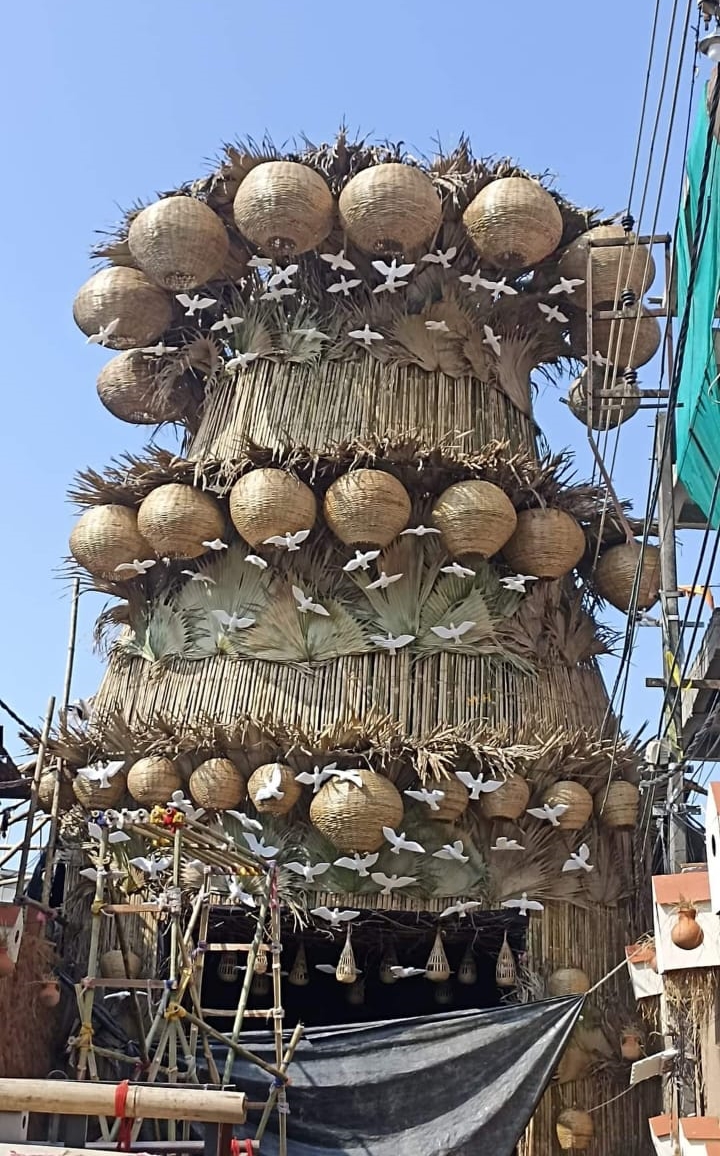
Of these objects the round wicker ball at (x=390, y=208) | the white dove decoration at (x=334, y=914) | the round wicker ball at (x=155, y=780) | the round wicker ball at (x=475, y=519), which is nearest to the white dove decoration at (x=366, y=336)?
the round wicker ball at (x=390, y=208)

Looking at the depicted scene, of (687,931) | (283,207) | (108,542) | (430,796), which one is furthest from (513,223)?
(687,931)

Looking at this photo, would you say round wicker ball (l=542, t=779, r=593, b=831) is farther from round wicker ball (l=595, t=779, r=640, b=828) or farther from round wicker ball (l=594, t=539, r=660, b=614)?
round wicker ball (l=594, t=539, r=660, b=614)

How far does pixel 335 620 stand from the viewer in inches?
399

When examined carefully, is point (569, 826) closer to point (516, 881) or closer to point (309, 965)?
point (516, 881)

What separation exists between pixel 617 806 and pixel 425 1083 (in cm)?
244

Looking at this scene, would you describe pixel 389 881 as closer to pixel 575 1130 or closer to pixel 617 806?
pixel 617 806

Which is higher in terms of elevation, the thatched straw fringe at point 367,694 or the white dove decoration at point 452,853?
the thatched straw fringe at point 367,694

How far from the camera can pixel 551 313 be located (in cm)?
1113

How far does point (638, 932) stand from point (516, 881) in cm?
93

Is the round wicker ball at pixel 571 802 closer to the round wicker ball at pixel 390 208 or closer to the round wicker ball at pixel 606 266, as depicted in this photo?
the round wicker ball at pixel 606 266

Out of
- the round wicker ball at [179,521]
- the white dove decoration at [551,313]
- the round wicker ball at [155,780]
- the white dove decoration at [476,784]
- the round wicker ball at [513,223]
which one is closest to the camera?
the white dove decoration at [476,784]

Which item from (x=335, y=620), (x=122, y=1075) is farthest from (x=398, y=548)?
(x=122, y=1075)

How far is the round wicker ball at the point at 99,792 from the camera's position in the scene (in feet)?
32.2

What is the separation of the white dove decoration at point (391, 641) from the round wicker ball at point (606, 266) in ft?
10.5
